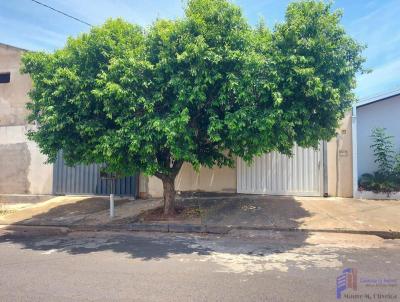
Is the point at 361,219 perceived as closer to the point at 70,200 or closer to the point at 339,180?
the point at 339,180

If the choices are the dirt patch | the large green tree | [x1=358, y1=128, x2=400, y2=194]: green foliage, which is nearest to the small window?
the large green tree

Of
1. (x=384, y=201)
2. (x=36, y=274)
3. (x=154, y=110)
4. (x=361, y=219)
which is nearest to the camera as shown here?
(x=36, y=274)

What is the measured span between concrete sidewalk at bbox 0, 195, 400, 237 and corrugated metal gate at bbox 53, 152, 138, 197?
1.81 ft

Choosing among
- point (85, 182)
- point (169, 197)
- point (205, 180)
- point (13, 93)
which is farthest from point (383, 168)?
point (13, 93)

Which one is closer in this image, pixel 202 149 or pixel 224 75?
pixel 224 75

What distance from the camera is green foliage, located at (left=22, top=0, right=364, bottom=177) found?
6473 mm

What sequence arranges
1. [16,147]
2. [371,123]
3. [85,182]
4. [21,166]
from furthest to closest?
[16,147], [21,166], [85,182], [371,123]

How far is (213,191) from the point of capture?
1120 centimetres

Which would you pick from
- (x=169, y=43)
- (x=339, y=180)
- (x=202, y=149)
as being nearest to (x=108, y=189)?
(x=202, y=149)

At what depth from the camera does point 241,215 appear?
871cm

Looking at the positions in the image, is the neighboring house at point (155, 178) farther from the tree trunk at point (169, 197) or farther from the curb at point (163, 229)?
the curb at point (163, 229)

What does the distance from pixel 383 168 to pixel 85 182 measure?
1012 cm

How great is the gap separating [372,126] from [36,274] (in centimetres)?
1064

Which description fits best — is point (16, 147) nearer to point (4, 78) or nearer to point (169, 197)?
point (4, 78)
